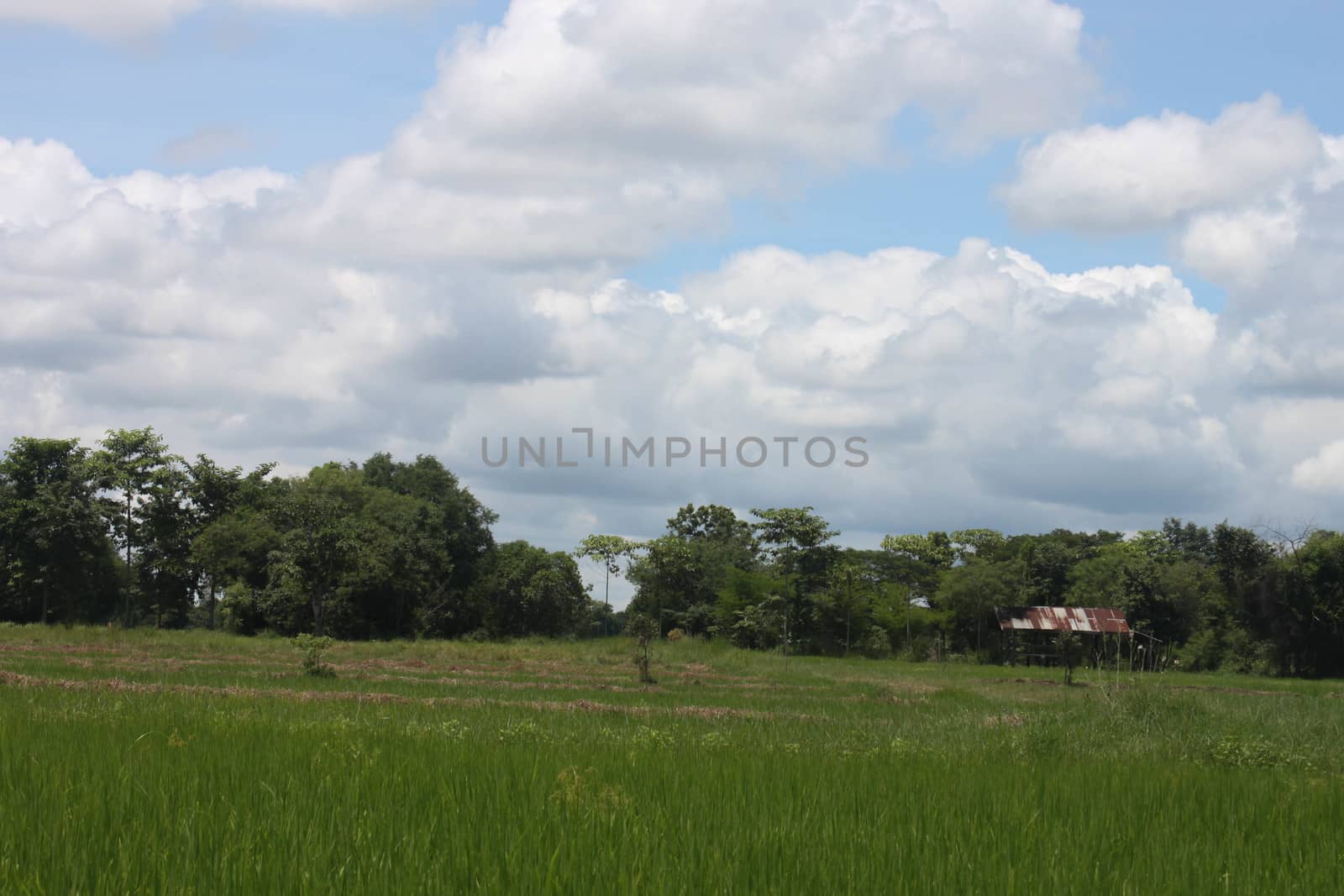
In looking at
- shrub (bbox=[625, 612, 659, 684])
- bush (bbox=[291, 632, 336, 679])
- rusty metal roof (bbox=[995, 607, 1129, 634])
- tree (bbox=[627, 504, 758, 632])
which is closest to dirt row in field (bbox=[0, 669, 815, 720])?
bush (bbox=[291, 632, 336, 679])

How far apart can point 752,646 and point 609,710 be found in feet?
139

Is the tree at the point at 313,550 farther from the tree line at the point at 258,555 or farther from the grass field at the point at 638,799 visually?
the grass field at the point at 638,799

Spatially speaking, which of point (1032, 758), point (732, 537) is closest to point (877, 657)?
point (732, 537)

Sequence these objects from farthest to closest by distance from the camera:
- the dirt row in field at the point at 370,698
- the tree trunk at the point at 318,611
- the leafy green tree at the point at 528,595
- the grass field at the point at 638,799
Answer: the leafy green tree at the point at 528,595 < the tree trunk at the point at 318,611 < the dirt row in field at the point at 370,698 < the grass field at the point at 638,799

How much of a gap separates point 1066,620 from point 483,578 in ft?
112

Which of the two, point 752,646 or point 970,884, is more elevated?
point 970,884

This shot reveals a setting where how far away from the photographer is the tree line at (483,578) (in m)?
48.6

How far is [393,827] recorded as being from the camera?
20.1ft

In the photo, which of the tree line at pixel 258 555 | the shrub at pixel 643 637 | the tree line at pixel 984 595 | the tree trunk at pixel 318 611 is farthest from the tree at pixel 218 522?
the shrub at pixel 643 637

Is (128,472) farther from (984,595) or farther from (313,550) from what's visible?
(984,595)

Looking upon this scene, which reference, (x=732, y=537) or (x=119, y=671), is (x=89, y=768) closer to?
(x=119, y=671)

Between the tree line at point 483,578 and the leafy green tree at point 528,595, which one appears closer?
the tree line at point 483,578

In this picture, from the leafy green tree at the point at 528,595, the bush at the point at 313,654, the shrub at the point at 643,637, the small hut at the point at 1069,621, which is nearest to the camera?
the bush at the point at 313,654

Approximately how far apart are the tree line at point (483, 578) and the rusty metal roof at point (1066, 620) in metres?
9.36
